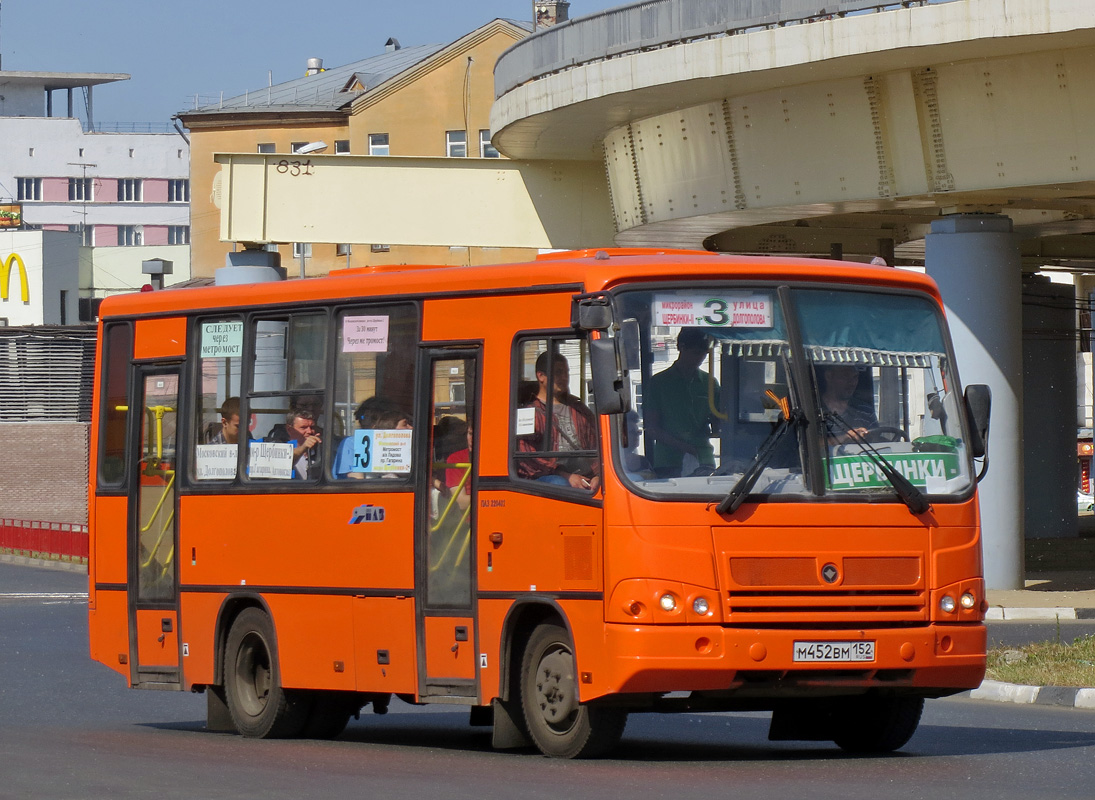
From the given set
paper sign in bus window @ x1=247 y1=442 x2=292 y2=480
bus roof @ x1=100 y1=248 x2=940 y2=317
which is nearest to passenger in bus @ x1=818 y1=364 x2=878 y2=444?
bus roof @ x1=100 y1=248 x2=940 y2=317

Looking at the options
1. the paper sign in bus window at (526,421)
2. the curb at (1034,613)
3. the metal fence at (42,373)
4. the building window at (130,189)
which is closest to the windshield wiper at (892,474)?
the paper sign in bus window at (526,421)

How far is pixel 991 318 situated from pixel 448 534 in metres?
14.6

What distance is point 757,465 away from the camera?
10.5 meters

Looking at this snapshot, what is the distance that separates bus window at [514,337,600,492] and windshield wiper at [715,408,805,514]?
2.25 feet

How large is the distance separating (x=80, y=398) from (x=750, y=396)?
62.3 metres

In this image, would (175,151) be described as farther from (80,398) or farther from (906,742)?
(906,742)

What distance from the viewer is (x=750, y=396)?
1075 cm


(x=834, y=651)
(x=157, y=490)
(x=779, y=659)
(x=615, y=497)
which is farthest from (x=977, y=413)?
(x=157, y=490)

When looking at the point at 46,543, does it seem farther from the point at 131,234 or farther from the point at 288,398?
the point at 131,234

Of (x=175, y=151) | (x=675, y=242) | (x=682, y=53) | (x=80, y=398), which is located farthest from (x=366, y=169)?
(x=175, y=151)

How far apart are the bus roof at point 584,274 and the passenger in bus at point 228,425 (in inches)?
29.0

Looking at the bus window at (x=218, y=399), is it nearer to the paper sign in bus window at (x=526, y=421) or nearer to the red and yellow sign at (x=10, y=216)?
the paper sign in bus window at (x=526, y=421)

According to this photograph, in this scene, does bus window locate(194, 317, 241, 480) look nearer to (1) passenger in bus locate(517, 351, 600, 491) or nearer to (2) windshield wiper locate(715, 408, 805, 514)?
(1) passenger in bus locate(517, 351, 600, 491)

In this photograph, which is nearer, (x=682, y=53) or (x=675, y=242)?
(x=682, y=53)
